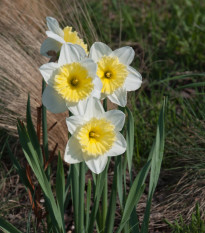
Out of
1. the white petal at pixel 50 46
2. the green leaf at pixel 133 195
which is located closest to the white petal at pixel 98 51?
the white petal at pixel 50 46

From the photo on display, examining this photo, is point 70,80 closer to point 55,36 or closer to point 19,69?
point 55,36

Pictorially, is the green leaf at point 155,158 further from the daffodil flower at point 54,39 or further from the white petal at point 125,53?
the daffodil flower at point 54,39

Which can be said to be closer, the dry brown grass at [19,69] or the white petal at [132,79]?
the white petal at [132,79]

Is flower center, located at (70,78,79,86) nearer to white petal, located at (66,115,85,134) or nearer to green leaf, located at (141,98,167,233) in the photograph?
white petal, located at (66,115,85,134)

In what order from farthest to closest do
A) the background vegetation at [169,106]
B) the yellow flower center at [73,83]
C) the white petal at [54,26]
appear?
the background vegetation at [169,106] → the white petal at [54,26] → the yellow flower center at [73,83]

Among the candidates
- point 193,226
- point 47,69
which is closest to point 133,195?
point 193,226

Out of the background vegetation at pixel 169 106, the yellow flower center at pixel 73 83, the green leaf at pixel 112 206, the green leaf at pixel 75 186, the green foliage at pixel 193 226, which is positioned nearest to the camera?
the yellow flower center at pixel 73 83

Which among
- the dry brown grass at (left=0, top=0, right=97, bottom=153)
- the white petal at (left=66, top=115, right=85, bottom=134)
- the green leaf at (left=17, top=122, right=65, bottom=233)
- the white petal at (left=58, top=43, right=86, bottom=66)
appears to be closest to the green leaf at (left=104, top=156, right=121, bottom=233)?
the green leaf at (left=17, top=122, right=65, bottom=233)
